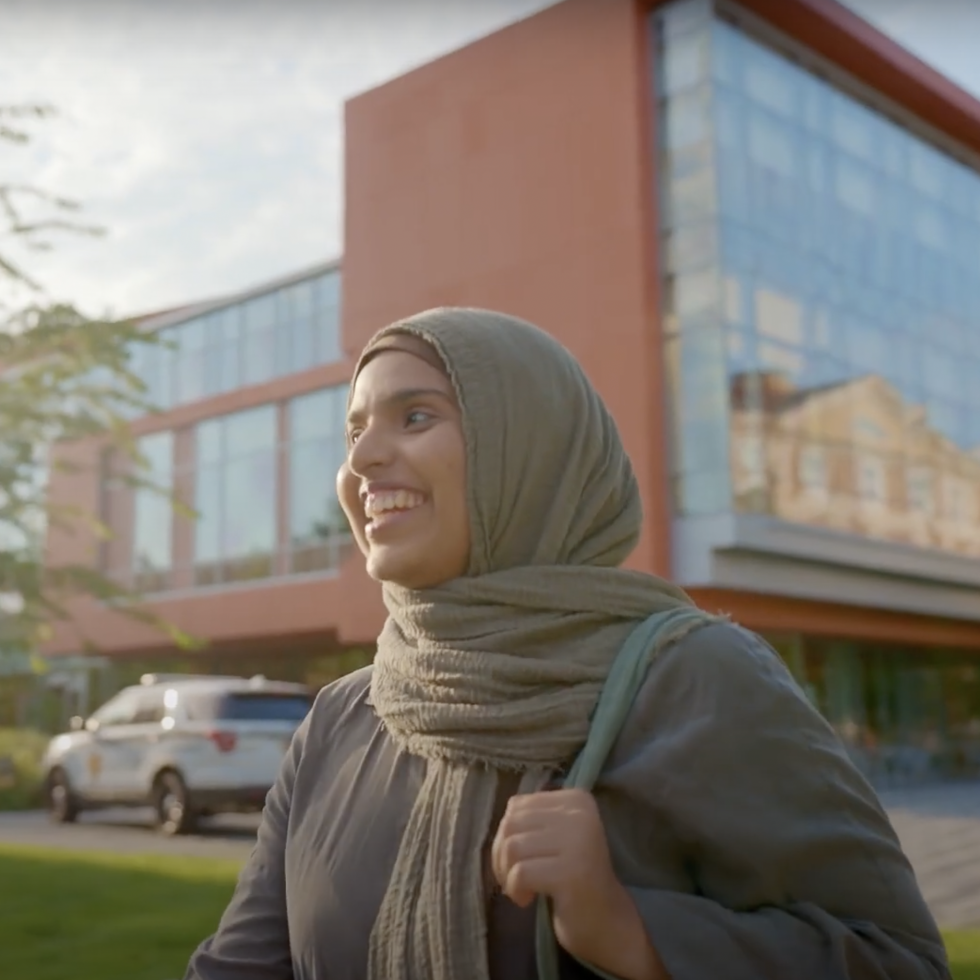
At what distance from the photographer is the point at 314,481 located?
26.4 meters

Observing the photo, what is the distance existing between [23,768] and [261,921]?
20.9 m

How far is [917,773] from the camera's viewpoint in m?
24.7

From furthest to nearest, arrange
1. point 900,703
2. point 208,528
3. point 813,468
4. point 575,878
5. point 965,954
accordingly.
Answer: point 208,528 < point 900,703 < point 813,468 < point 965,954 < point 575,878

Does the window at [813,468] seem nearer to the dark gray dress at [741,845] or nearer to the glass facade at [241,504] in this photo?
the glass facade at [241,504]

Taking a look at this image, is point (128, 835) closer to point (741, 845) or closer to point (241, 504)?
point (741, 845)

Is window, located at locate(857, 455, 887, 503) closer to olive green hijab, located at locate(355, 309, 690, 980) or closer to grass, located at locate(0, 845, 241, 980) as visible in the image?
grass, located at locate(0, 845, 241, 980)

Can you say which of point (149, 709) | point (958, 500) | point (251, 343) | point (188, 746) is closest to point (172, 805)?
point (188, 746)

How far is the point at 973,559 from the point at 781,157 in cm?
826

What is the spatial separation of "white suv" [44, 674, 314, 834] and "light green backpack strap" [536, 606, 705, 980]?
39.5ft

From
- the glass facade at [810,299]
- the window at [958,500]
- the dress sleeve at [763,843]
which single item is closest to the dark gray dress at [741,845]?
the dress sleeve at [763,843]

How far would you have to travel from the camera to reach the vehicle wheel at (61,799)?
15742 mm

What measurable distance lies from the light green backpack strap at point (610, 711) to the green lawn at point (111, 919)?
3616 millimetres

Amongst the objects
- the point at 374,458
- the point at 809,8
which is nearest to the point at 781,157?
the point at 809,8

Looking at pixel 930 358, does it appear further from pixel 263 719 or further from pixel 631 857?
pixel 631 857
